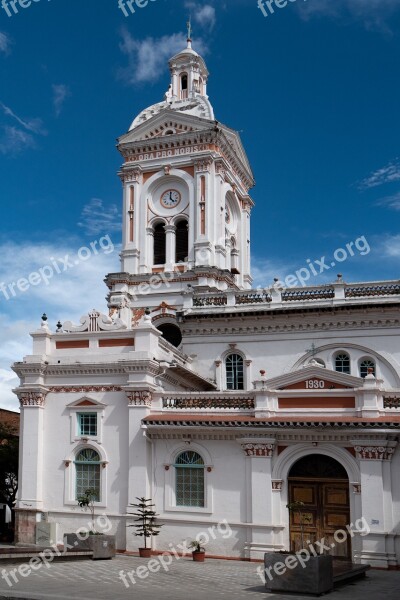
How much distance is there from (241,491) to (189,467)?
79.1 inches

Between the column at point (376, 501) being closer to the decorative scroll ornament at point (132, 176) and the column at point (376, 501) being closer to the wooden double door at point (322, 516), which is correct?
the wooden double door at point (322, 516)

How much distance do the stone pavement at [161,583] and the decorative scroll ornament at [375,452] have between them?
3321 mm

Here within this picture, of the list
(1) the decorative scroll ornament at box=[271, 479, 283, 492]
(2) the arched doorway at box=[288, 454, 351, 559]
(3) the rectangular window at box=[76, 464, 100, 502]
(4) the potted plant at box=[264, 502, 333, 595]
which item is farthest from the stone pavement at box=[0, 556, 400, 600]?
(3) the rectangular window at box=[76, 464, 100, 502]

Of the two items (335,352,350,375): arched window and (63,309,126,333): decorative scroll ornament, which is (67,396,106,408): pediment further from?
(335,352,350,375): arched window

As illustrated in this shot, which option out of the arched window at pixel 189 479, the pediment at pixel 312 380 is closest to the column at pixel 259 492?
the arched window at pixel 189 479

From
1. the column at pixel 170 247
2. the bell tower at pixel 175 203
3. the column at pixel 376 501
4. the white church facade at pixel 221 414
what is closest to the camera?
the column at pixel 376 501

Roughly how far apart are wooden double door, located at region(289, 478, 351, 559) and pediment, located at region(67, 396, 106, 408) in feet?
25.0

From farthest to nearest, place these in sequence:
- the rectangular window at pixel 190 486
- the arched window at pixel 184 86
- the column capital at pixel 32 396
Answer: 1. the arched window at pixel 184 86
2. the column capital at pixel 32 396
3. the rectangular window at pixel 190 486

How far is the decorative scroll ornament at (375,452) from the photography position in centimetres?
2188

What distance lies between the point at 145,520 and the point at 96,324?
7628mm

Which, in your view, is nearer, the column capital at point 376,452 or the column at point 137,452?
the column capital at point 376,452

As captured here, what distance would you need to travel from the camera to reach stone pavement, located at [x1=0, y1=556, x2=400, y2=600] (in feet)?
54.2

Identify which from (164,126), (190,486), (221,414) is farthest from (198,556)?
(164,126)

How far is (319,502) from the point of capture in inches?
897
